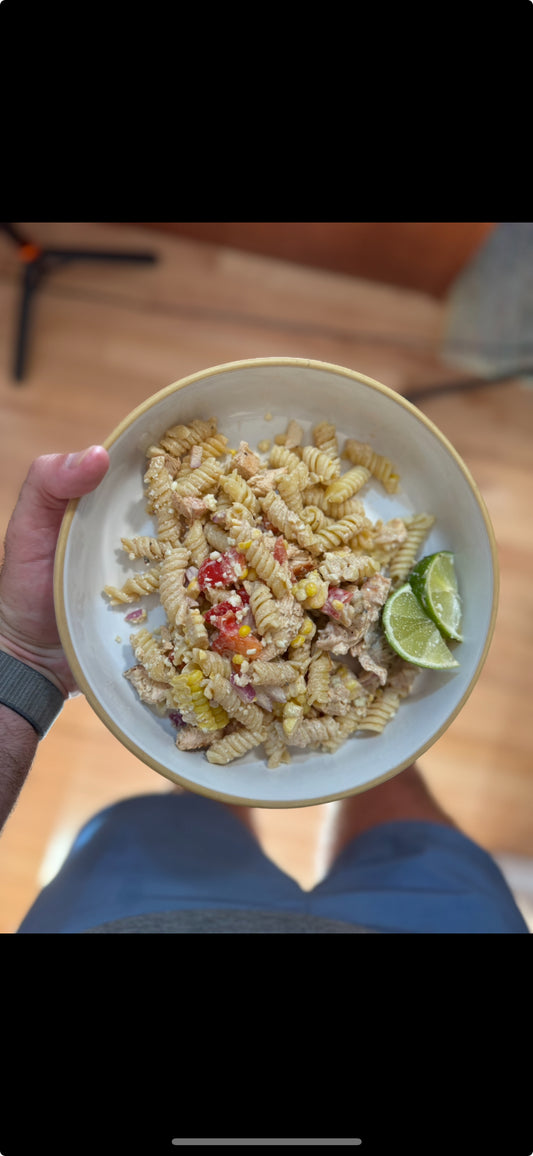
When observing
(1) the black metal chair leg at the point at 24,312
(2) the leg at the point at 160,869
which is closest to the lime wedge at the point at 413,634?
(2) the leg at the point at 160,869

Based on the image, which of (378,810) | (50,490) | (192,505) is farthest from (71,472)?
(378,810)

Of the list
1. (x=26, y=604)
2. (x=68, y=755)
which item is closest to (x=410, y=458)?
(x=26, y=604)

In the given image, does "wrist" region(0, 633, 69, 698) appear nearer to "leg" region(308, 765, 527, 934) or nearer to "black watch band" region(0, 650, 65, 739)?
"black watch band" region(0, 650, 65, 739)

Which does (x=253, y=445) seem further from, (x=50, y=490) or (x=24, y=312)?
(x=24, y=312)

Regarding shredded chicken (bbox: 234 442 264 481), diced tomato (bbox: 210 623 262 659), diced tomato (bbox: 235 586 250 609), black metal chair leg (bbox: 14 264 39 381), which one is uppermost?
black metal chair leg (bbox: 14 264 39 381)

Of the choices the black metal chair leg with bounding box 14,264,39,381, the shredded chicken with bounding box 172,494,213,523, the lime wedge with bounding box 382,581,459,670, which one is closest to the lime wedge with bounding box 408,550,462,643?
the lime wedge with bounding box 382,581,459,670

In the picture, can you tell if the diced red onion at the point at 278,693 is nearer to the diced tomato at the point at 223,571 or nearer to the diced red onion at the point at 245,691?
the diced red onion at the point at 245,691

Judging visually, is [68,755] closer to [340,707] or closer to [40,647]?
[40,647]
